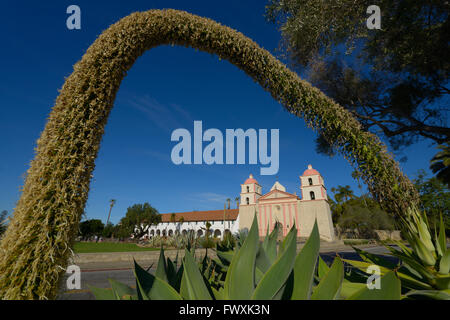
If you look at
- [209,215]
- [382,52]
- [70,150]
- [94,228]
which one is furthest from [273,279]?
[209,215]

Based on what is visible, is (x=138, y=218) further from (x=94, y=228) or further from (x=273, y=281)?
(x=273, y=281)

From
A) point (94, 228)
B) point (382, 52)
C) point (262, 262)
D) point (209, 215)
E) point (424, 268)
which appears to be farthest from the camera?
point (209, 215)

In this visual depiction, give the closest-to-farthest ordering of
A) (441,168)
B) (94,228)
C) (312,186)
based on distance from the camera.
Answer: (441,168) → (312,186) → (94,228)

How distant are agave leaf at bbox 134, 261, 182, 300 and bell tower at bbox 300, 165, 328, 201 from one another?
1667 inches

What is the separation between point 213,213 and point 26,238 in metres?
59.8

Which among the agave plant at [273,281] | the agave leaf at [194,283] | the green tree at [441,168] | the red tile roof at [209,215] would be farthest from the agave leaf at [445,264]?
the red tile roof at [209,215]

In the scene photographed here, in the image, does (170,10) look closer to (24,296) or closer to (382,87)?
(24,296)

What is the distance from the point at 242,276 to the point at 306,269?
0.93 feet

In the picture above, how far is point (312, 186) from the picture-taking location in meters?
39.7

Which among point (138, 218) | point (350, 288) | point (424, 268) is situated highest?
point (424, 268)

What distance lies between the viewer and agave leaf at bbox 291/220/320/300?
84 centimetres

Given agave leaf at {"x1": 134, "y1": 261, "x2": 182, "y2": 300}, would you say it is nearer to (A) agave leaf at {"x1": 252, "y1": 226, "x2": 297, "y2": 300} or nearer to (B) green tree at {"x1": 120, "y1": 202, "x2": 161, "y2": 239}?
(A) agave leaf at {"x1": 252, "y1": 226, "x2": 297, "y2": 300}

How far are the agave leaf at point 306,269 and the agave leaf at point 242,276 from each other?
0.19 m

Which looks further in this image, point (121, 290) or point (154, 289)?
point (121, 290)
